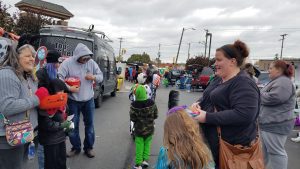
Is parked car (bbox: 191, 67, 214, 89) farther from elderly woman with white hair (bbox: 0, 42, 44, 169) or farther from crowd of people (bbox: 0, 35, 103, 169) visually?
elderly woman with white hair (bbox: 0, 42, 44, 169)

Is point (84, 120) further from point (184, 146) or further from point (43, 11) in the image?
point (43, 11)

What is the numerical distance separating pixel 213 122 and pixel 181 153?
464 mm

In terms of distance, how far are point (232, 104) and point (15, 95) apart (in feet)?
6.59

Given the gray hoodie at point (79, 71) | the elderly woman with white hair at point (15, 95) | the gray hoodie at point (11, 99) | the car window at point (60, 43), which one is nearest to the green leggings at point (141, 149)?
the gray hoodie at point (79, 71)

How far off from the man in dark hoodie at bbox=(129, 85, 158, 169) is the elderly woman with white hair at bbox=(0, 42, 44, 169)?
207 cm

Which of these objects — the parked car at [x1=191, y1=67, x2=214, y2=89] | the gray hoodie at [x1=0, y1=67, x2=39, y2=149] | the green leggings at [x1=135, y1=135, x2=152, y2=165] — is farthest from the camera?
the parked car at [x1=191, y1=67, x2=214, y2=89]

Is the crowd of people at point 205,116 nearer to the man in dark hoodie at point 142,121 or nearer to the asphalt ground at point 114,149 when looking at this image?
the man in dark hoodie at point 142,121

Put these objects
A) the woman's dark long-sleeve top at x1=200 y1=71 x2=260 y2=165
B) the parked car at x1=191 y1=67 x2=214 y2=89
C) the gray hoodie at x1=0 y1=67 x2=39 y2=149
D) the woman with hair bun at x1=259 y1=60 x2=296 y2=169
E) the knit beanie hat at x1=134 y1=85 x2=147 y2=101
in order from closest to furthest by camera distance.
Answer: the woman's dark long-sleeve top at x1=200 y1=71 x2=260 y2=165 < the gray hoodie at x1=0 y1=67 x2=39 y2=149 < the woman with hair bun at x1=259 y1=60 x2=296 y2=169 < the knit beanie hat at x1=134 y1=85 x2=147 y2=101 < the parked car at x1=191 y1=67 x2=214 y2=89

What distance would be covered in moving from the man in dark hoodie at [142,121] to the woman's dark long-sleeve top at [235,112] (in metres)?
2.28

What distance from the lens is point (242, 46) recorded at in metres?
2.79

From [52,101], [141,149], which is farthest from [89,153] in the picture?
[52,101]

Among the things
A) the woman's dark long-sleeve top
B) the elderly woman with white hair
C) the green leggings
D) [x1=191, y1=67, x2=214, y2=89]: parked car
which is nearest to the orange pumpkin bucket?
the elderly woman with white hair

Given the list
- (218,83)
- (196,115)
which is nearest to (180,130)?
(196,115)

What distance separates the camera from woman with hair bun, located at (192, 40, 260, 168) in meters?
2.58
